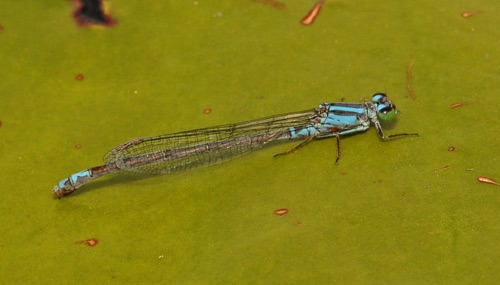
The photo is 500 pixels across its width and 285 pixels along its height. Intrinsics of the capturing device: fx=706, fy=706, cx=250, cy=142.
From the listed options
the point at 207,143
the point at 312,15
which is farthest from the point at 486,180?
the point at 312,15

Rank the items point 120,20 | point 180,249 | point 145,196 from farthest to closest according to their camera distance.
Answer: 1. point 120,20
2. point 145,196
3. point 180,249

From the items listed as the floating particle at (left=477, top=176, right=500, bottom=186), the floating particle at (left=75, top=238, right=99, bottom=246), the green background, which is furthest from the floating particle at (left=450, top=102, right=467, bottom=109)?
the floating particle at (left=75, top=238, right=99, bottom=246)

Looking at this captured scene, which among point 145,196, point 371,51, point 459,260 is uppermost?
point 371,51

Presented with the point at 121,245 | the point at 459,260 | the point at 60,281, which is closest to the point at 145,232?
the point at 121,245

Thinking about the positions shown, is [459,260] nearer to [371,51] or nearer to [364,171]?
[364,171]

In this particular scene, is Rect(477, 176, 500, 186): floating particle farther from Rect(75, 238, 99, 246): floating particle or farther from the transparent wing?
Rect(75, 238, 99, 246): floating particle

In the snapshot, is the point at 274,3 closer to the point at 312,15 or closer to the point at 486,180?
the point at 312,15

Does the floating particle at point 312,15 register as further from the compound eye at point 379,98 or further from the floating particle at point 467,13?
the floating particle at point 467,13
